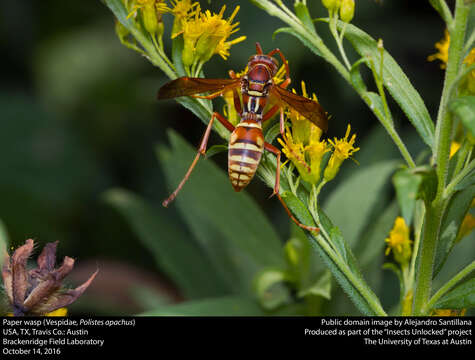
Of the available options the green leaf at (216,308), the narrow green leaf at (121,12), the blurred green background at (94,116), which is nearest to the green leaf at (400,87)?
the narrow green leaf at (121,12)

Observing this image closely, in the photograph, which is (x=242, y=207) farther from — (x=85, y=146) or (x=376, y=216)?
(x=85, y=146)

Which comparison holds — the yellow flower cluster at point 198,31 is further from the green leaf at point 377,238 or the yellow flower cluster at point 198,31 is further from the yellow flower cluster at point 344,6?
the green leaf at point 377,238

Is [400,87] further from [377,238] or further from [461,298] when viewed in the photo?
[377,238]

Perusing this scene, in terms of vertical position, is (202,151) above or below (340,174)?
below

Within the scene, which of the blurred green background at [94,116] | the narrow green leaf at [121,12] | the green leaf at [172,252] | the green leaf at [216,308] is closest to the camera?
the narrow green leaf at [121,12]

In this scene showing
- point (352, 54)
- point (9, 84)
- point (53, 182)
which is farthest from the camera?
point (9, 84)

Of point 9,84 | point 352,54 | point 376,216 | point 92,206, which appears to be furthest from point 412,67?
point 9,84
